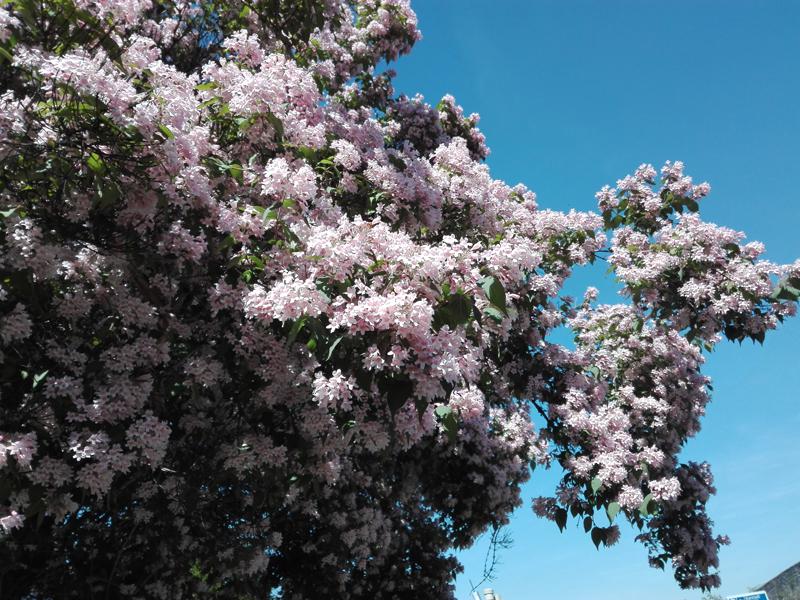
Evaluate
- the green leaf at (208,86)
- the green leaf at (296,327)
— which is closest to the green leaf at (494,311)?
the green leaf at (296,327)

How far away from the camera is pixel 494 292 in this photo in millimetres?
3344

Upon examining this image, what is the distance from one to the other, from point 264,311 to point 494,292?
1205 mm

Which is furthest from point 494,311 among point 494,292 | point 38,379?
point 38,379

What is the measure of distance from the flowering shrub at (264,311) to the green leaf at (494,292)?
19 millimetres

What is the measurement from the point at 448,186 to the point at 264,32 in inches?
109

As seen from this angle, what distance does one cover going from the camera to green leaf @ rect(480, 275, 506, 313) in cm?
332

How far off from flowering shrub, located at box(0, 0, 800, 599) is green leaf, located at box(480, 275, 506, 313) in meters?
0.02

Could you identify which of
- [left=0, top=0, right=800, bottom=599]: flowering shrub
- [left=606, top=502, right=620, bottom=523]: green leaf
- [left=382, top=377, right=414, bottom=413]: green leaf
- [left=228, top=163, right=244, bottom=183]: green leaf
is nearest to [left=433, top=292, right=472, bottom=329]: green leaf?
[left=0, top=0, right=800, bottom=599]: flowering shrub

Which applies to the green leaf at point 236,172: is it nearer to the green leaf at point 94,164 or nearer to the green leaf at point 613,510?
the green leaf at point 94,164

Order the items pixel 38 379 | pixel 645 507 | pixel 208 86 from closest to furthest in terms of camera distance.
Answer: pixel 38 379 → pixel 208 86 → pixel 645 507

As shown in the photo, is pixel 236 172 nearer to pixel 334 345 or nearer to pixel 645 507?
pixel 334 345

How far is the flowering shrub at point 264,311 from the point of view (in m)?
3.51

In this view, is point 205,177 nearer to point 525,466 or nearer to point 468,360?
point 468,360

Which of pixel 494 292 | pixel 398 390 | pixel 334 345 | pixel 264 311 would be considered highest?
pixel 264 311
